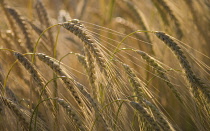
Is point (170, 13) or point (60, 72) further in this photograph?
point (170, 13)

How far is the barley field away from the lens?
1344 millimetres

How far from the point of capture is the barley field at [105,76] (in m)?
1.34

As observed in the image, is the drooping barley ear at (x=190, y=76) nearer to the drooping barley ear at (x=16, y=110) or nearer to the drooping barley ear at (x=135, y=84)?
the drooping barley ear at (x=135, y=84)

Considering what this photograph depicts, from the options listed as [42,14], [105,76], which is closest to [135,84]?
[105,76]

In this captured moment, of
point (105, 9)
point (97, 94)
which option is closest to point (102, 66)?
point (97, 94)

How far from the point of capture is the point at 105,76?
135 cm

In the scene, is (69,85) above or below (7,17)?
below

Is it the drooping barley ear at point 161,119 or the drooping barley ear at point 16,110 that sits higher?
the drooping barley ear at point 16,110

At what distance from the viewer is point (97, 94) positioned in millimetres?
1441

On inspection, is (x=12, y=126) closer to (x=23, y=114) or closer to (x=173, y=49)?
(x=23, y=114)

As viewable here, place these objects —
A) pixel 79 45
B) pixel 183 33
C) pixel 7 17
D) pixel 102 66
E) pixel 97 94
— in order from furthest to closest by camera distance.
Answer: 1. pixel 79 45
2. pixel 183 33
3. pixel 7 17
4. pixel 97 94
5. pixel 102 66

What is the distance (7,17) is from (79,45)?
2.12ft

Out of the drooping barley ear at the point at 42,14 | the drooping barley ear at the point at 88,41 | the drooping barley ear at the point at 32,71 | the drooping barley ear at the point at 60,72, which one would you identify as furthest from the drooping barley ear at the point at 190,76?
the drooping barley ear at the point at 42,14

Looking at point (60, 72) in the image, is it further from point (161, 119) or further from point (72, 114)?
point (161, 119)
